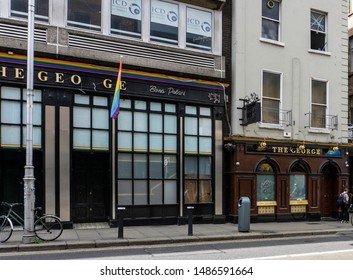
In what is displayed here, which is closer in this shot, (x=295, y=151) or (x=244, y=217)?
(x=244, y=217)

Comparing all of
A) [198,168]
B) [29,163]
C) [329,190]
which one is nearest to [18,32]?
[29,163]

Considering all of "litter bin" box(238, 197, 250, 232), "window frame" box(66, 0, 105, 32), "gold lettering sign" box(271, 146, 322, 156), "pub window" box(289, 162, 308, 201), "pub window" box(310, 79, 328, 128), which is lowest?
"litter bin" box(238, 197, 250, 232)

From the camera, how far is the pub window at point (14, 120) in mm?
12961

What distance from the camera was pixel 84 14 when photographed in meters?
14.5

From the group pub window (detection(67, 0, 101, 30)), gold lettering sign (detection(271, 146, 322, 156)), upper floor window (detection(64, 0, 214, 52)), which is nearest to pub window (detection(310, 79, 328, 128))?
gold lettering sign (detection(271, 146, 322, 156))

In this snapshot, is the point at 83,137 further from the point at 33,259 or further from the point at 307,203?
the point at 307,203

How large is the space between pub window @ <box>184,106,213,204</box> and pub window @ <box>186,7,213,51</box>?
8.74 ft

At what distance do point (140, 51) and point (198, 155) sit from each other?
184 inches

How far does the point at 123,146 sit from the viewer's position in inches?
581

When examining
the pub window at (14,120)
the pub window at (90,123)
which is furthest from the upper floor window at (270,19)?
the pub window at (14,120)

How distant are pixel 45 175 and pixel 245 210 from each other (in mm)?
6821

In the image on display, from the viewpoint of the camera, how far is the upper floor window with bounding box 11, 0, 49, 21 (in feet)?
43.9

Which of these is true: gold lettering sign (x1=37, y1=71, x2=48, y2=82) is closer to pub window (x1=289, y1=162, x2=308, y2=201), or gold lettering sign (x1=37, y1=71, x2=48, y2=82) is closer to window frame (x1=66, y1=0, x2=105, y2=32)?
window frame (x1=66, y1=0, x2=105, y2=32)

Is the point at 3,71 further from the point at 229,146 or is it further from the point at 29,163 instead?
the point at 229,146
